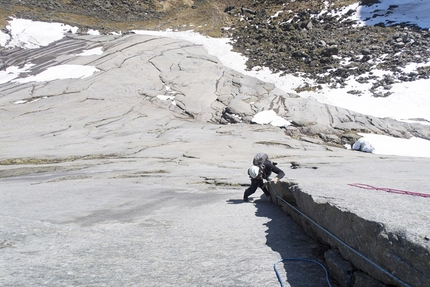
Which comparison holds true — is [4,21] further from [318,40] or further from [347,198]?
[347,198]

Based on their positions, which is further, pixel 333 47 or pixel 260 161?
pixel 333 47

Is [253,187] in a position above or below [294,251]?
above

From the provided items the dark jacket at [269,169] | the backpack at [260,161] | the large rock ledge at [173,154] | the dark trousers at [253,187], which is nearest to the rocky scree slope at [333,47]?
the large rock ledge at [173,154]

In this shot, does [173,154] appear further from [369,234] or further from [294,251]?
[369,234]

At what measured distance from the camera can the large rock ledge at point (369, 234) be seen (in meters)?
2.68

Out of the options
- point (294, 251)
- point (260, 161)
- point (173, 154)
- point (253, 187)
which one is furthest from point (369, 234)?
point (173, 154)

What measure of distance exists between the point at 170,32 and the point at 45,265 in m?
42.5

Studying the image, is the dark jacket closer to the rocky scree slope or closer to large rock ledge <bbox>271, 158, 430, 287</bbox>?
large rock ledge <bbox>271, 158, 430, 287</bbox>

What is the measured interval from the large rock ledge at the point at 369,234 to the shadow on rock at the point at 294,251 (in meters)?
0.16

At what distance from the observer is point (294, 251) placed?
457cm

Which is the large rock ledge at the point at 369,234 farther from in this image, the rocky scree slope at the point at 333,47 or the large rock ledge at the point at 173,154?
the rocky scree slope at the point at 333,47

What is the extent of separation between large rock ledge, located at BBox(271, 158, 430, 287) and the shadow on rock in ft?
0.53

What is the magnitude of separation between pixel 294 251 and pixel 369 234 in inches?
62.5

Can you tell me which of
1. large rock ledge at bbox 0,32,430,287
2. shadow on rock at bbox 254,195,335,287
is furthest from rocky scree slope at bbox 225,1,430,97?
shadow on rock at bbox 254,195,335,287
